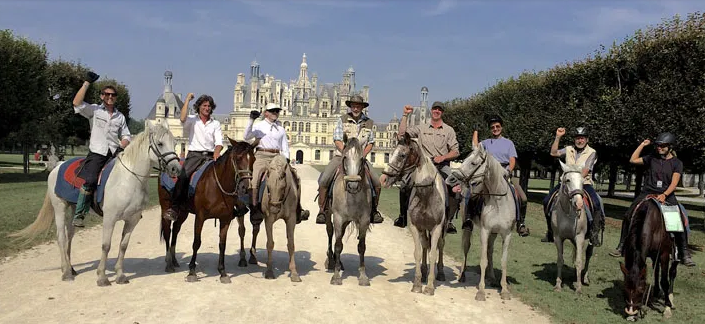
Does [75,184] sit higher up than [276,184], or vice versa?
[276,184]

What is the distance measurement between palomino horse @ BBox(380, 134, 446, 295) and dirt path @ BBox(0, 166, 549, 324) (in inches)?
28.7

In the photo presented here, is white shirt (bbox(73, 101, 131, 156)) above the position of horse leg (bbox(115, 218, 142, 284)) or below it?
above

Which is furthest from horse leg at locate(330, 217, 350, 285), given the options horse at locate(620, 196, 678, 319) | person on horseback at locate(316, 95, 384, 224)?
horse at locate(620, 196, 678, 319)

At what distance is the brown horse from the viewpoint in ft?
29.6

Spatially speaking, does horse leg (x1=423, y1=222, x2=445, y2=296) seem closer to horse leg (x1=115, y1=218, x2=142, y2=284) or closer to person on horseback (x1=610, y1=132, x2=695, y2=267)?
person on horseback (x1=610, y1=132, x2=695, y2=267)

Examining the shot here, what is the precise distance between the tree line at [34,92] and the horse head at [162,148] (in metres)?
28.4

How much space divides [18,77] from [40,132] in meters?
8.67

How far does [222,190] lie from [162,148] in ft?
4.24

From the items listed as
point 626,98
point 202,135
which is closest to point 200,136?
point 202,135

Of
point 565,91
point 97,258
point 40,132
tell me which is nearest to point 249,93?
point 40,132

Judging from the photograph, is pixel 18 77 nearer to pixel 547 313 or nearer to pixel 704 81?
pixel 547 313

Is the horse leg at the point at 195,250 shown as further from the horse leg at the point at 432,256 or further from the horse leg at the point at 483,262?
the horse leg at the point at 483,262

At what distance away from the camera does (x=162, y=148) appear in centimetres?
857

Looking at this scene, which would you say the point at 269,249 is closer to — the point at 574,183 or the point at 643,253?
the point at 574,183
